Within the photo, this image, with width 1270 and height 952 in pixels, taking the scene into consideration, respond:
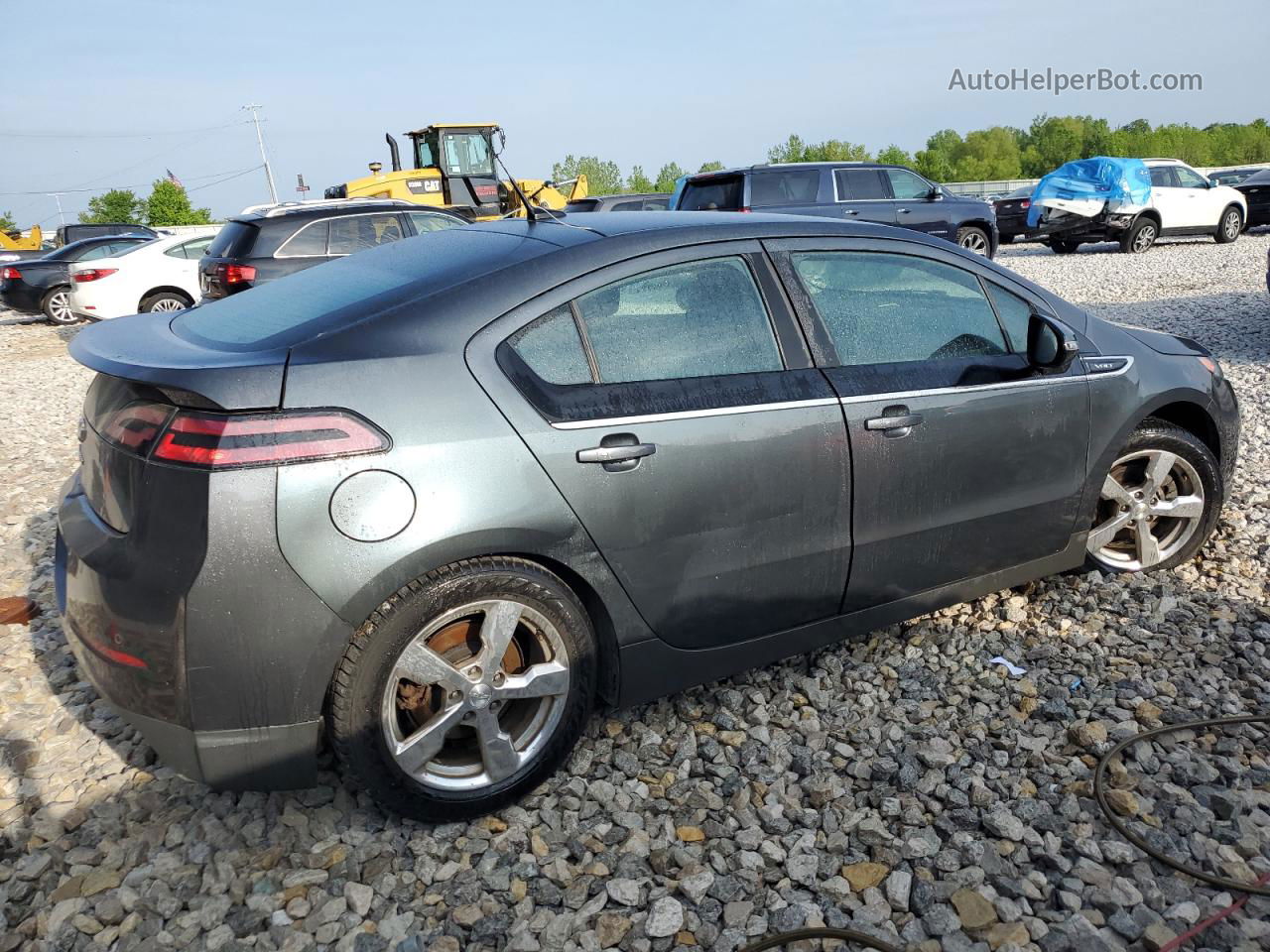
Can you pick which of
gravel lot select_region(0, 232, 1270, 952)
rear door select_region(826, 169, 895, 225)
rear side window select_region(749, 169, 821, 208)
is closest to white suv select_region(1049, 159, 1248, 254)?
rear door select_region(826, 169, 895, 225)

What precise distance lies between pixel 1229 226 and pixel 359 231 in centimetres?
1883

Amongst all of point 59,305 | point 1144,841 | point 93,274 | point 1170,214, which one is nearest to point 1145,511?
point 1144,841

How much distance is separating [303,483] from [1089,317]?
3.07 m

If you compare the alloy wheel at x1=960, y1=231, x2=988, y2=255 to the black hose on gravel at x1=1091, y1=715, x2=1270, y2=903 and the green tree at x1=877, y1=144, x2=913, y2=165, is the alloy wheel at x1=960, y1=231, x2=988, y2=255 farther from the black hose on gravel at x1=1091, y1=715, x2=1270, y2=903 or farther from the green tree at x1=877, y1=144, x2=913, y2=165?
the green tree at x1=877, y1=144, x2=913, y2=165

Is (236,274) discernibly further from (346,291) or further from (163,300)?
(346,291)

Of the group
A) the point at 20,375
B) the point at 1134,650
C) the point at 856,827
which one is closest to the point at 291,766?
the point at 856,827

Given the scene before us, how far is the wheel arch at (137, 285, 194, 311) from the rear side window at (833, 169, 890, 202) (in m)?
9.88

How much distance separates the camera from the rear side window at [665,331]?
264 centimetres

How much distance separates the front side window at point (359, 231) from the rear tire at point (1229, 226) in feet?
58.9

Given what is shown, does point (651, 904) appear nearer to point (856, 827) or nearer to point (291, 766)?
point (856, 827)

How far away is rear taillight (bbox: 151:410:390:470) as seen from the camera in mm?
2203

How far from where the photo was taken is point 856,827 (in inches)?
105

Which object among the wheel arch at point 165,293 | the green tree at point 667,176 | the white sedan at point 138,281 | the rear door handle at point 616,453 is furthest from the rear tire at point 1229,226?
the green tree at point 667,176

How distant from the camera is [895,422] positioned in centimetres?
306
